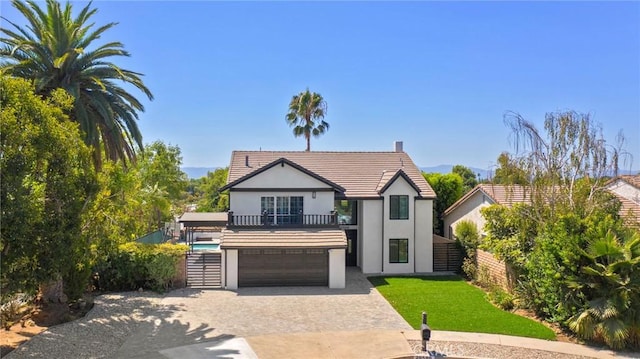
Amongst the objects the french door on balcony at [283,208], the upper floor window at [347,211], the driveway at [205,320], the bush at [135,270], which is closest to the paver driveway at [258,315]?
the driveway at [205,320]

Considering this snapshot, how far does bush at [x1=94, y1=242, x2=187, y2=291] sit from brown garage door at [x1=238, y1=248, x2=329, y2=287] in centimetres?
374

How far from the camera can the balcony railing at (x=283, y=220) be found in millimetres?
25609

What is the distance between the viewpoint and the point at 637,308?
14570 mm

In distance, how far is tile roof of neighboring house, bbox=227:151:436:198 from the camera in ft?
93.2

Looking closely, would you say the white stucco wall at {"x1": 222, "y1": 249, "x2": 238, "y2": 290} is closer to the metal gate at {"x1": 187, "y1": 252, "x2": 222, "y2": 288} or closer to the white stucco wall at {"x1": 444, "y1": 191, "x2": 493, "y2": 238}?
the metal gate at {"x1": 187, "y1": 252, "x2": 222, "y2": 288}

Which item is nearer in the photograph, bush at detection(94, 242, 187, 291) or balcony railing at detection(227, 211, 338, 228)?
bush at detection(94, 242, 187, 291)

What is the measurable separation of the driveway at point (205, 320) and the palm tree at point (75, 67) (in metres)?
6.84

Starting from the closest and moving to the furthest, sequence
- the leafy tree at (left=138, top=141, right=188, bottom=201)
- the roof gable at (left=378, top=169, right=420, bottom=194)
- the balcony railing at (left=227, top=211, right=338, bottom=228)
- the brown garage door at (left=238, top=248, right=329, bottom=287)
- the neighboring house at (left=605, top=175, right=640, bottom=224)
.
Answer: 1. the brown garage door at (left=238, top=248, right=329, bottom=287)
2. the balcony railing at (left=227, top=211, right=338, bottom=228)
3. the neighboring house at (left=605, top=175, right=640, bottom=224)
4. the roof gable at (left=378, top=169, right=420, bottom=194)
5. the leafy tree at (left=138, top=141, right=188, bottom=201)

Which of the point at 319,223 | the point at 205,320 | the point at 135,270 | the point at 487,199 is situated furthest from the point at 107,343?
the point at 487,199

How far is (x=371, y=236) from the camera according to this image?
90.0 feet

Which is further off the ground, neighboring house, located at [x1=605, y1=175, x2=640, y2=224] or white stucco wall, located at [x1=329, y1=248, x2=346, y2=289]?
neighboring house, located at [x1=605, y1=175, x2=640, y2=224]

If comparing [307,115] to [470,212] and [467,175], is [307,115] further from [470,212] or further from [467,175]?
[467,175]

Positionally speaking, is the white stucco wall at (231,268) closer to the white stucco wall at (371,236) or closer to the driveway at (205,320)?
the driveway at (205,320)

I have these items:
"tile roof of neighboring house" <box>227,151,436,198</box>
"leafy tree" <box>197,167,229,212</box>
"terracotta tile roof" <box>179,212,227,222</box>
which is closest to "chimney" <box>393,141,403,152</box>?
"tile roof of neighboring house" <box>227,151,436,198</box>
